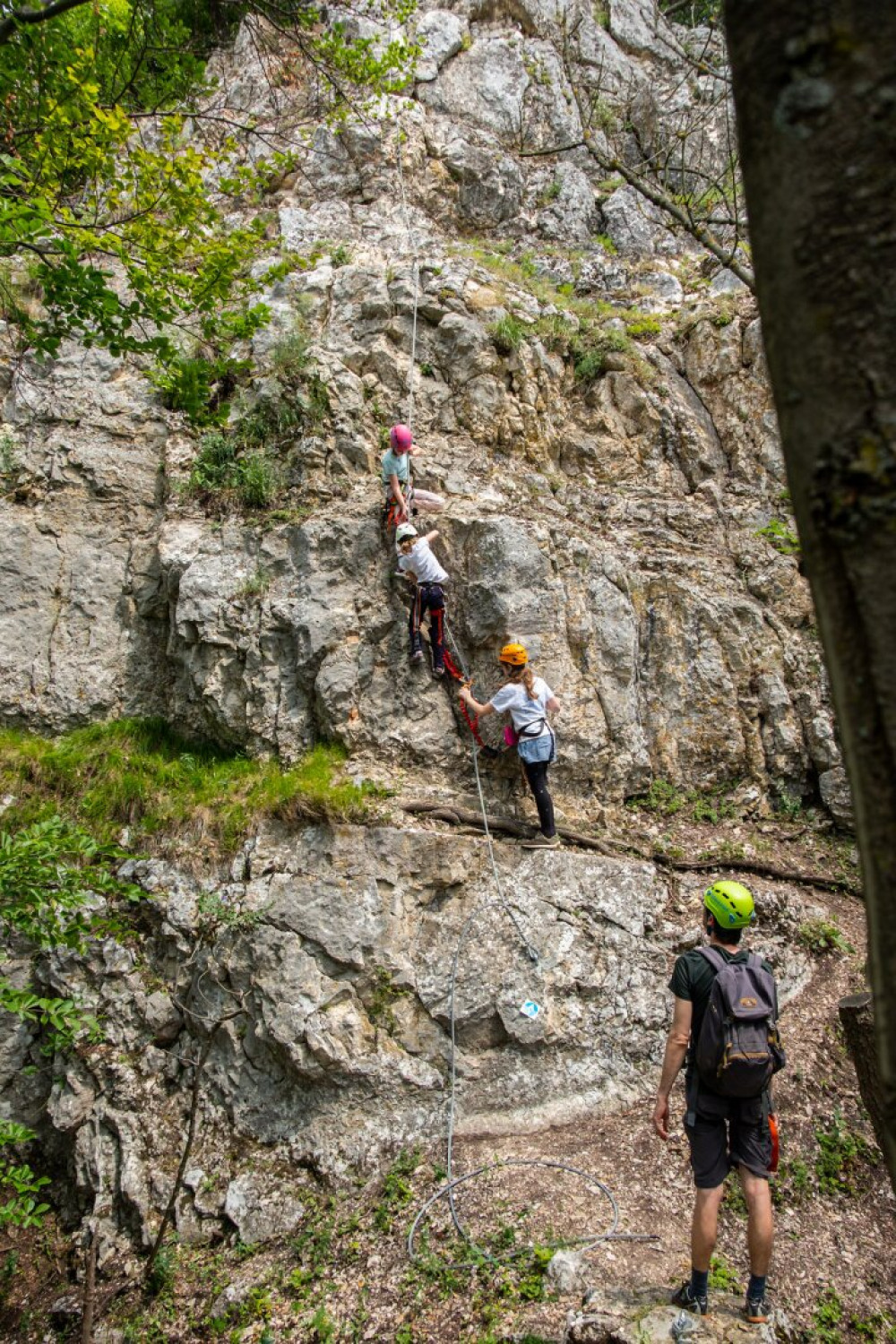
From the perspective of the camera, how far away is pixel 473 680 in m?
8.38

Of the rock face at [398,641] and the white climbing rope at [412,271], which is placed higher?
the white climbing rope at [412,271]

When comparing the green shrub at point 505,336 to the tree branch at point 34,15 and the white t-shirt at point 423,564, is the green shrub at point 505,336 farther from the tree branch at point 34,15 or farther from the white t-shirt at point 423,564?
the tree branch at point 34,15

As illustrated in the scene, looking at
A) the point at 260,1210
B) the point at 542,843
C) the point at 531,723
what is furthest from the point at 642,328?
the point at 260,1210

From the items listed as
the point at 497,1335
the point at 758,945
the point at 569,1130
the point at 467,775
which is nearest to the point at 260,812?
the point at 467,775

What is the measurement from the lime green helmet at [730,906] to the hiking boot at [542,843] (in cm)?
334

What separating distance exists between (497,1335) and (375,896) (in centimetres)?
322

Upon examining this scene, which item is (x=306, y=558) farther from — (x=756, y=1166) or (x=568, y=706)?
(x=756, y=1166)

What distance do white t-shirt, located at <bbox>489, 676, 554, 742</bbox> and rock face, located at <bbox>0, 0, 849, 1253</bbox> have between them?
0.85 meters

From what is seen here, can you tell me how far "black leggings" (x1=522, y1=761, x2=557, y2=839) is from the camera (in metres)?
7.30

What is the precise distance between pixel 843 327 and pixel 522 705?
6.39m

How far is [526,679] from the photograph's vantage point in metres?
7.43

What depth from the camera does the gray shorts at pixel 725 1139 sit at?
3.97m

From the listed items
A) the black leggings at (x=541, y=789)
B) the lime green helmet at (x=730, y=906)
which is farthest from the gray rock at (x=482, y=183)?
the lime green helmet at (x=730, y=906)

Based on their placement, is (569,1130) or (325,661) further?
(325,661)
